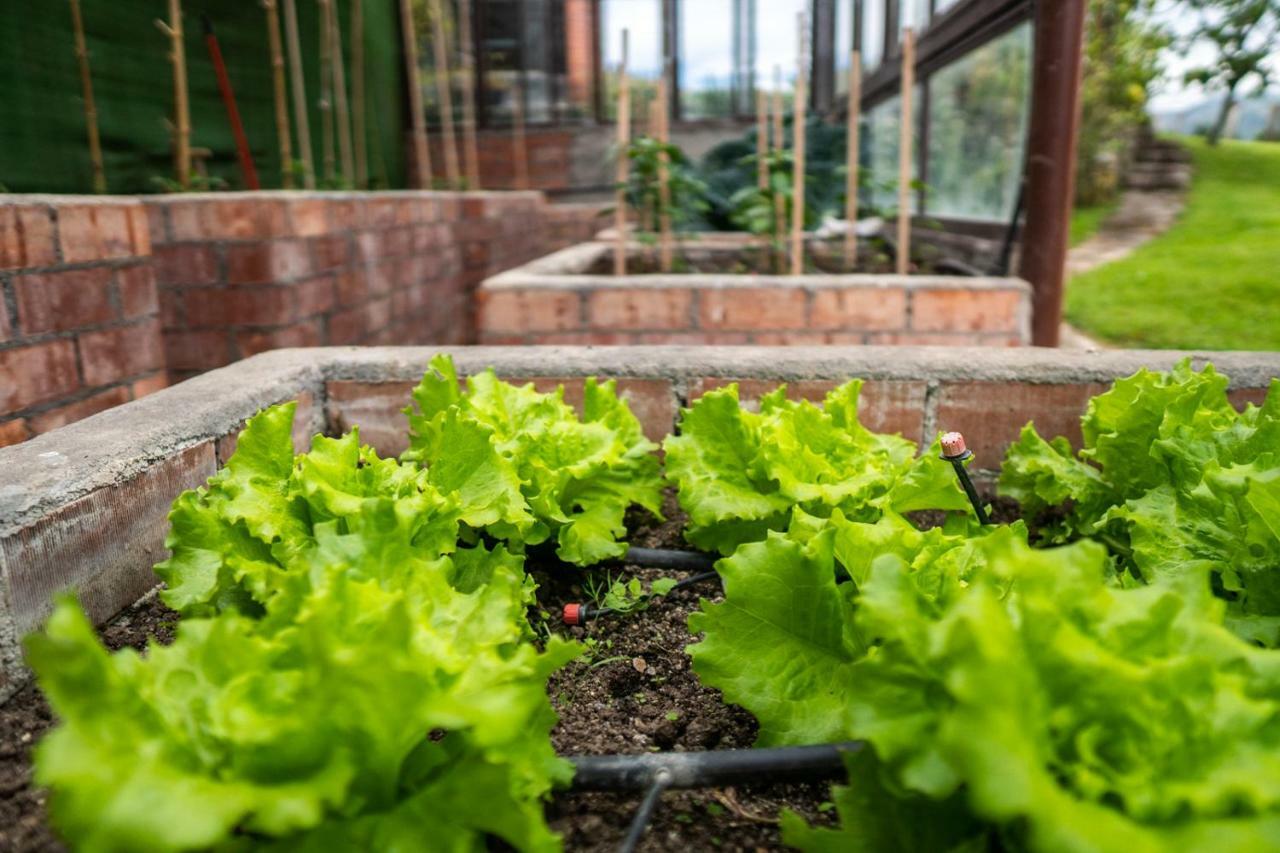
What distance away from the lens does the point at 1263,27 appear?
3.45 m

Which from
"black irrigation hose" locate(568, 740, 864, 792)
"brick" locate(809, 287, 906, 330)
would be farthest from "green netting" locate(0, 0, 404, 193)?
"black irrigation hose" locate(568, 740, 864, 792)

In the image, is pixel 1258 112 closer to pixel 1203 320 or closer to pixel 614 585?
pixel 1203 320

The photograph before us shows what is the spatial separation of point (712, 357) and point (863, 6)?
6154 millimetres

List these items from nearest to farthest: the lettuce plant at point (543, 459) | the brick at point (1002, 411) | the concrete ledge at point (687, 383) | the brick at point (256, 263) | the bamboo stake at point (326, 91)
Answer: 1. the lettuce plant at point (543, 459)
2. the concrete ledge at point (687, 383)
3. the brick at point (1002, 411)
4. the brick at point (256, 263)
5. the bamboo stake at point (326, 91)

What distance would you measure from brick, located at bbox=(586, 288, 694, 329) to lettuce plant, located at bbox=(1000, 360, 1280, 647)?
169cm

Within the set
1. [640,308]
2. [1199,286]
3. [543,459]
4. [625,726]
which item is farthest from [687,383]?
[1199,286]

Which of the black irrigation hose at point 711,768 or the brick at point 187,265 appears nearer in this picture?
the black irrigation hose at point 711,768

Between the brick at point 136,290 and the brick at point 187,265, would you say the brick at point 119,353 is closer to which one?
the brick at point 136,290

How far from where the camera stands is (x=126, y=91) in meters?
3.76

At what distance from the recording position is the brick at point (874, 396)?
65.7 inches

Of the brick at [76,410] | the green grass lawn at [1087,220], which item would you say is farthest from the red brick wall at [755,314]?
the green grass lawn at [1087,220]

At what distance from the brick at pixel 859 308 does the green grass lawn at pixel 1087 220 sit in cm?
771

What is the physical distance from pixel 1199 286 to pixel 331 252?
18.4 ft

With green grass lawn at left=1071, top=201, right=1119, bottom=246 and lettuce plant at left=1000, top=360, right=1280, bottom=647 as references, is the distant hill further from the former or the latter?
lettuce plant at left=1000, top=360, right=1280, bottom=647
